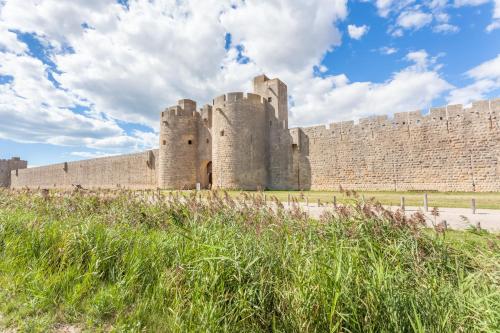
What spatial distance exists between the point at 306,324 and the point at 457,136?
1713 cm

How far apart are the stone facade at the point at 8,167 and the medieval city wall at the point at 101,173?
83.9 inches

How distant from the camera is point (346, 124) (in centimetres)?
1781

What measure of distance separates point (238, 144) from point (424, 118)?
13170 millimetres

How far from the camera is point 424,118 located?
1498 cm

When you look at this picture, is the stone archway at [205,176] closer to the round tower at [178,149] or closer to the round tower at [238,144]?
the round tower at [178,149]

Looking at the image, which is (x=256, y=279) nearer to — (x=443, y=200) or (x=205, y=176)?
(x=443, y=200)

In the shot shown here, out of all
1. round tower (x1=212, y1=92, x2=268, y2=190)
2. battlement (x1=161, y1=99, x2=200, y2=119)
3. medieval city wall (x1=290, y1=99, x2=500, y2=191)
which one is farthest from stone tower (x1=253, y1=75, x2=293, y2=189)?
battlement (x1=161, y1=99, x2=200, y2=119)

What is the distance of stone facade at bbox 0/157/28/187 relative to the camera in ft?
158

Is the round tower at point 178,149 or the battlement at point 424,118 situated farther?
the round tower at point 178,149

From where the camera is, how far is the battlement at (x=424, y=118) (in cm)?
1322

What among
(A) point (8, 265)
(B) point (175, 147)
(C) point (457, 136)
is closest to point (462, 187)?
(C) point (457, 136)

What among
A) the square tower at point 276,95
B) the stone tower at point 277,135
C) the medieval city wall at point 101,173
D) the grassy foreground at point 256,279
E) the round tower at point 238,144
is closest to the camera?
the grassy foreground at point 256,279

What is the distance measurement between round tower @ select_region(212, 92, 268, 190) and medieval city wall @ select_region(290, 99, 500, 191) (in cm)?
339

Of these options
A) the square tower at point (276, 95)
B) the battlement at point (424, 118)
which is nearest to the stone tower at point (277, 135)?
the square tower at point (276, 95)
